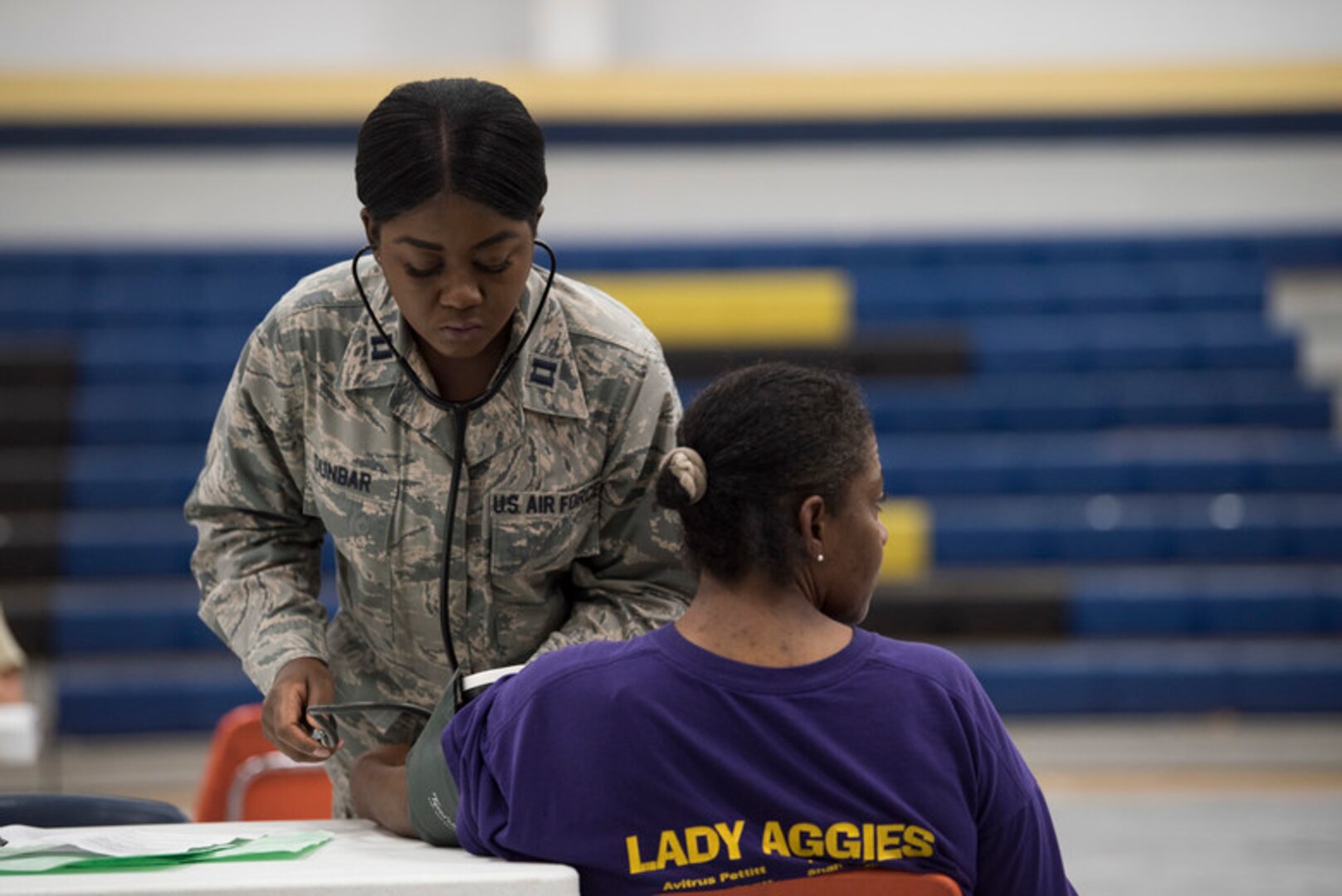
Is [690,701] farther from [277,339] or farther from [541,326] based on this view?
[277,339]

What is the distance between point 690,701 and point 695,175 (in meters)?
7.57

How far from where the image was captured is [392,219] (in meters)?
1.48

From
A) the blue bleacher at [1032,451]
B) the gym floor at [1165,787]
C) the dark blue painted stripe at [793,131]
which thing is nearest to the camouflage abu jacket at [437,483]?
the gym floor at [1165,787]

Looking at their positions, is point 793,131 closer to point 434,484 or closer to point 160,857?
point 434,484

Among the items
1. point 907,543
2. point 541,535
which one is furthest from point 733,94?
point 541,535

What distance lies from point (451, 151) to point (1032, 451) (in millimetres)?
5928

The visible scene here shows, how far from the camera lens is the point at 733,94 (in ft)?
27.7

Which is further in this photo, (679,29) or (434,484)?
(679,29)

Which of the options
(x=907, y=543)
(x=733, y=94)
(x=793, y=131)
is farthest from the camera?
(x=793, y=131)

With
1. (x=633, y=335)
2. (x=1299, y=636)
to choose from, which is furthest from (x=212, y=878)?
(x=1299, y=636)

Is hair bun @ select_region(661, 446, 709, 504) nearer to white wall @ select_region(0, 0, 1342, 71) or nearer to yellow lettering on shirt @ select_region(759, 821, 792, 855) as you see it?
yellow lettering on shirt @ select_region(759, 821, 792, 855)

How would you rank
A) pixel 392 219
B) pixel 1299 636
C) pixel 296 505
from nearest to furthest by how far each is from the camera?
pixel 392 219, pixel 296 505, pixel 1299 636

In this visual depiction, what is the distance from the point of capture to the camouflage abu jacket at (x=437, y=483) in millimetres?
1666

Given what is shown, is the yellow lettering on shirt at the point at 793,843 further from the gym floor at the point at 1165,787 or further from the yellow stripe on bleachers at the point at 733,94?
the yellow stripe on bleachers at the point at 733,94
